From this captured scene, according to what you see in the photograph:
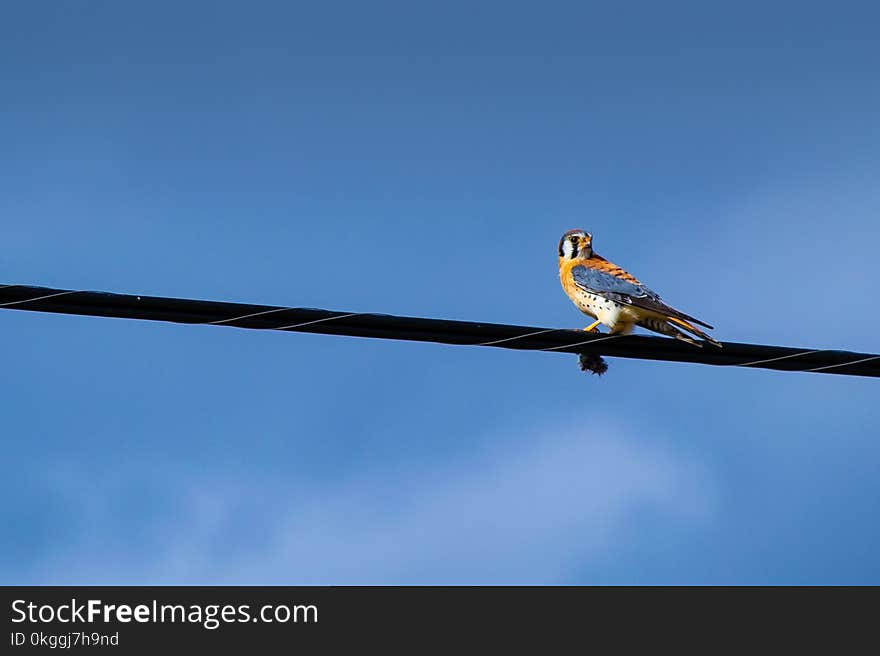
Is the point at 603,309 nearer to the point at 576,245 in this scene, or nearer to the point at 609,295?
the point at 609,295

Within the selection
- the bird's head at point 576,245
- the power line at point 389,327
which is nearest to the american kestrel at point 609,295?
the bird's head at point 576,245

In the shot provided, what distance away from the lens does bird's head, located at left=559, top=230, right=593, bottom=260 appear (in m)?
12.0

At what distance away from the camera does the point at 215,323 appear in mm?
7305

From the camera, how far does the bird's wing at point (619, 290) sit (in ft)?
32.0

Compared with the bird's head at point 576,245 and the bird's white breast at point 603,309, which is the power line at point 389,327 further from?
the bird's head at point 576,245

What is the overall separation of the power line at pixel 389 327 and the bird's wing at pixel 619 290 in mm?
1131

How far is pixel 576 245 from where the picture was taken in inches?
477

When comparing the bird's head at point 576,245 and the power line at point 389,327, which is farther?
the bird's head at point 576,245

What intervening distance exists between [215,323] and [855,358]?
3.79 m

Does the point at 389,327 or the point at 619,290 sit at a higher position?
the point at 619,290

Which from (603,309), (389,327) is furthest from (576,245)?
(389,327)

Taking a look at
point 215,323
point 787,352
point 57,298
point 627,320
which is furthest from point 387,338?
point 627,320

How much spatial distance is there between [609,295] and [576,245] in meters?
1.59
